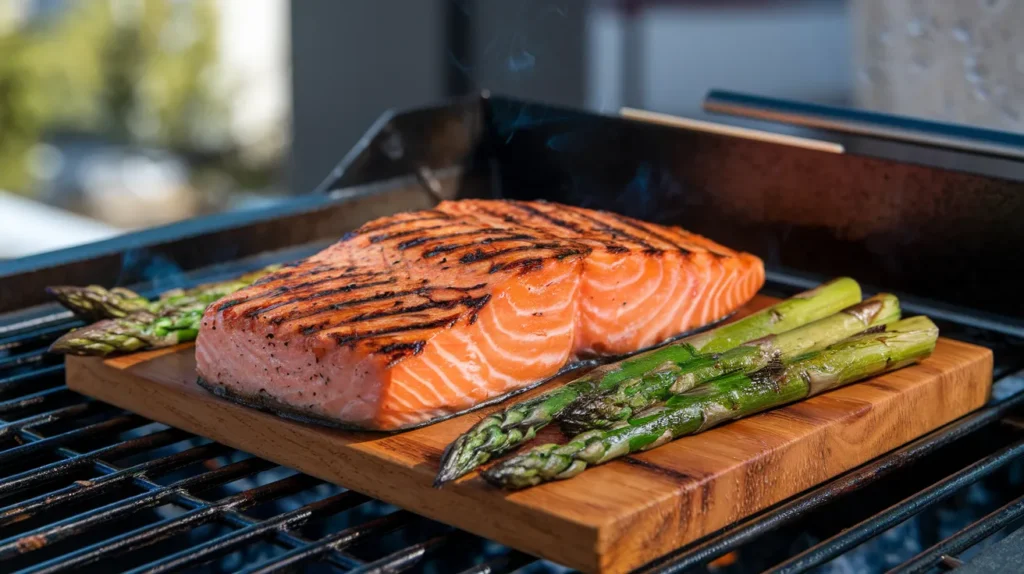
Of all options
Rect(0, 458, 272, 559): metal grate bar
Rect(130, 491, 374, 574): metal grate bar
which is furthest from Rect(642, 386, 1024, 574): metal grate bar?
Rect(0, 458, 272, 559): metal grate bar

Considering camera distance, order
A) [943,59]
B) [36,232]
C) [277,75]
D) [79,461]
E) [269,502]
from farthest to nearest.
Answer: [277,75] < [36,232] < [943,59] < [269,502] < [79,461]

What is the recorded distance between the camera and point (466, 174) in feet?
14.3

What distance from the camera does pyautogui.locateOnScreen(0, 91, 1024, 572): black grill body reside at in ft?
7.11

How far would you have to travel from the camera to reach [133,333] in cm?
296

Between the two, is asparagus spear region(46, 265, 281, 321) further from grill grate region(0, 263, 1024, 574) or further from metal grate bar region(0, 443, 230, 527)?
metal grate bar region(0, 443, 230, 527)

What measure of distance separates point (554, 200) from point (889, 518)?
7.47ft

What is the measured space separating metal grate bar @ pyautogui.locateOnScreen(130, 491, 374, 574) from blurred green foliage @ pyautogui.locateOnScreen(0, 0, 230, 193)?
17.3 metres

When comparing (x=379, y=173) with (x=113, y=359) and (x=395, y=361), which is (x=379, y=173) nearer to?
(x=113, y=359)

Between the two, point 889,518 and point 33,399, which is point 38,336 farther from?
point 889,518

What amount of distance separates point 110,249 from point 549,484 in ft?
6.57

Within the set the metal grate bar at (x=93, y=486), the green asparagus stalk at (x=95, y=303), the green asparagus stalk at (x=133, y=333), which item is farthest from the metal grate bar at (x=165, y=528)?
the green asparagus stalk at (x=95, y=303)

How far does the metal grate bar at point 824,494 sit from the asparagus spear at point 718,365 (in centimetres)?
30

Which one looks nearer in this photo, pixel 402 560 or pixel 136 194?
pixel 402 560

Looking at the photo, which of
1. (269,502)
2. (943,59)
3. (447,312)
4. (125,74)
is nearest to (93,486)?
(269,502)
